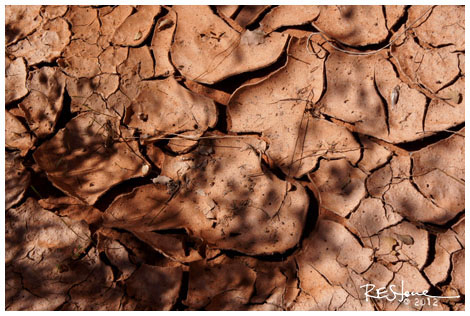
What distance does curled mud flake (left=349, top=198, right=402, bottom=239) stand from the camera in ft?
6.21

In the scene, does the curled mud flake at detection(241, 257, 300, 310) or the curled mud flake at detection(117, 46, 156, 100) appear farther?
the curled mud flake at detection(117, 46, 156, 100)

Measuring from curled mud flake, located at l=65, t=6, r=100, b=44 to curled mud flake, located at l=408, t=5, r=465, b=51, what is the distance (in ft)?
5.72

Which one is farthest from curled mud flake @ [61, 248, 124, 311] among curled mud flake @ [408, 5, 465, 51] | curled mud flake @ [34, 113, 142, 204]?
curled mud flake @ [408, 5, 465, 51]

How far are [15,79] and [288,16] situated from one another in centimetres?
157

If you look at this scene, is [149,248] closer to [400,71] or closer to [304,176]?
[304,176]

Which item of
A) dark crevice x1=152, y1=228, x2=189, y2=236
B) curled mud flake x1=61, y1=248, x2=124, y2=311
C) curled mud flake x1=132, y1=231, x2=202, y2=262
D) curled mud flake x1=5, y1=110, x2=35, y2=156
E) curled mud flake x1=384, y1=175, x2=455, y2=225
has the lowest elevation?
curled mud flake x1=61, y1=248, x2=124, y2=311

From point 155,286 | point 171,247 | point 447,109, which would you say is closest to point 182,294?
point 155,286

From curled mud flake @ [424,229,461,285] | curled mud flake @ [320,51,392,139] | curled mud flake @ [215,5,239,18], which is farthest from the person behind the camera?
curled mud flake @ [215,5,239,18]

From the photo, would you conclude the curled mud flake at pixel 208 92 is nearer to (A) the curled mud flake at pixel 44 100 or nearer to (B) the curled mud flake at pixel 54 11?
(A) the curled mud flake at pixel 44 100

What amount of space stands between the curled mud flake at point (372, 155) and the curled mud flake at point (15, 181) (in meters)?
1.78

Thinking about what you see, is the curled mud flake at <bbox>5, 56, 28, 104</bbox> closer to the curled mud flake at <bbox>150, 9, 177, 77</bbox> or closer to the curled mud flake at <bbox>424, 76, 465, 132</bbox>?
the curled mud flake at <bbox>150, 9, 177, 77</bbox>

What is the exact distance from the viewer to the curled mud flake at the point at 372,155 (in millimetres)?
1925

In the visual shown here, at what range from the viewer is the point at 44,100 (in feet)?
6.76

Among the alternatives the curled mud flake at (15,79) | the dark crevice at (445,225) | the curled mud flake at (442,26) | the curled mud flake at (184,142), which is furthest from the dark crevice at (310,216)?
the curled mud flake at (15,79)
